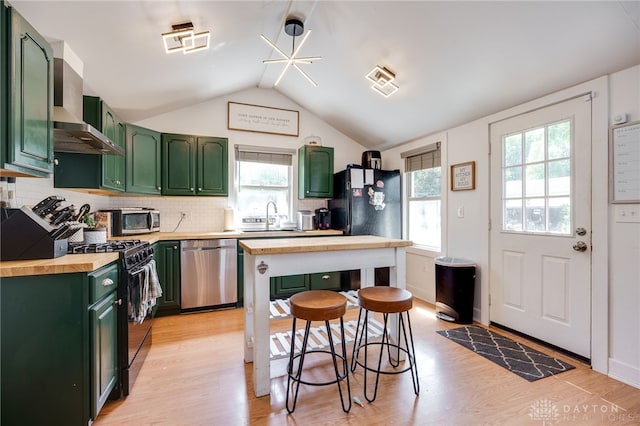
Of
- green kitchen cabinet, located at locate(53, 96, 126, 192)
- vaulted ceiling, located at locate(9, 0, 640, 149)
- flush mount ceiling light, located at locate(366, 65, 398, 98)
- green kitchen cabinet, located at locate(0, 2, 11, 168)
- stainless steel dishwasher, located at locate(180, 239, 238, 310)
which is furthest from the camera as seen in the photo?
stainless steel dishwasher, located at locate(180, 239, 238, 310)

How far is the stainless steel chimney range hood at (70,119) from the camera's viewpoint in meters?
1.87

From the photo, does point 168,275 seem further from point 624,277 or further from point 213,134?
point 624,277

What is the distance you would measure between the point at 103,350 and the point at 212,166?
2606 millimetres

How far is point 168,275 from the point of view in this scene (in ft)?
10.8

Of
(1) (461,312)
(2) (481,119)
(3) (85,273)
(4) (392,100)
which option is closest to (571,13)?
(2) (481,119)

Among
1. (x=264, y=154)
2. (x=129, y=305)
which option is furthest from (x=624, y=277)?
(x=264, y=154)

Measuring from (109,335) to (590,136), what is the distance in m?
3.70

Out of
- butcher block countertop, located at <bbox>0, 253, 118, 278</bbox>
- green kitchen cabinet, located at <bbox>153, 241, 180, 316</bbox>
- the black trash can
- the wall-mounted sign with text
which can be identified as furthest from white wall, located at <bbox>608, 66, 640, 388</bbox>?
green kitchen cabinet, located at <bbox>153, 241, 180, 316</bbox>

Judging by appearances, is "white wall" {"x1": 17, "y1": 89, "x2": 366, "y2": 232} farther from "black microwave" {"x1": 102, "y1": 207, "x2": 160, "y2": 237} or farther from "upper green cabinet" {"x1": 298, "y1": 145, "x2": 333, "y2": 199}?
"black microwave" {"x1": 102, "y1": 207, "x2": 160, "y2": 237}

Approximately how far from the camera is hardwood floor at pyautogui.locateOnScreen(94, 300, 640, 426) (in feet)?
5.55

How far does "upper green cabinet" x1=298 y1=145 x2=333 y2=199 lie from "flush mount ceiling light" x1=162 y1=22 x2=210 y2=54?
6.62ft

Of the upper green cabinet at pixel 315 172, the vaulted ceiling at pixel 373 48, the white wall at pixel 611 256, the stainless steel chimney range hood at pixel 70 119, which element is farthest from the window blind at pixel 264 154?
the white wall at pixel 611 256

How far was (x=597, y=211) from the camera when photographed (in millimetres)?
2201

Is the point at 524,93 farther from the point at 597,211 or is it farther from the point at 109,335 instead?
the point at 109,335
